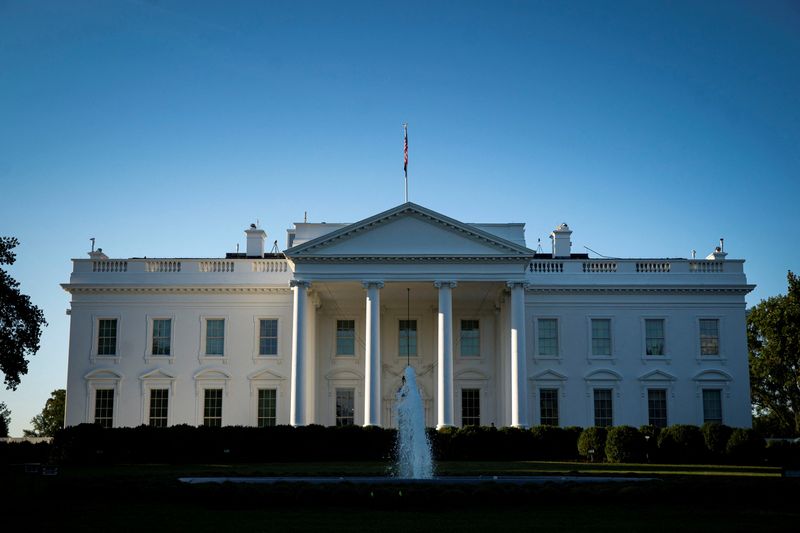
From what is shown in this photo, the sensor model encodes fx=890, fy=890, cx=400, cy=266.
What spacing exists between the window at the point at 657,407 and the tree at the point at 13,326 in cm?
2819

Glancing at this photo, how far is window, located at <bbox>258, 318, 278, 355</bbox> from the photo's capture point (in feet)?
140

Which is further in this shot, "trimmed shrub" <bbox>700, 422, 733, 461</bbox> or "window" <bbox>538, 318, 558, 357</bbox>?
"window" <bbox>538, 318, 558, 357</bbox>

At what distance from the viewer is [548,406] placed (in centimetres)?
4250

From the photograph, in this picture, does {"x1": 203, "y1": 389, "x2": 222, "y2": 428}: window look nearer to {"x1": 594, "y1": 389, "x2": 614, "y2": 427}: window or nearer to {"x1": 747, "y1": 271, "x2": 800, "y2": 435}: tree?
{"x1": 594, "y1": 389, "x2": 614, "y2": 427}: window

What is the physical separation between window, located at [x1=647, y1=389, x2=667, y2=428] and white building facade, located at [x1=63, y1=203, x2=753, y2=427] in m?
0.07

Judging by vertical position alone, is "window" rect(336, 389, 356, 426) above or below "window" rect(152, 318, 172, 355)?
below

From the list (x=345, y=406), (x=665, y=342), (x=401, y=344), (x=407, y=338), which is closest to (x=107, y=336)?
(x=345, y=406)

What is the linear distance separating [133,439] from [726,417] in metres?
26.9

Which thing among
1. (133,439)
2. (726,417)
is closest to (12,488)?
(133,439)

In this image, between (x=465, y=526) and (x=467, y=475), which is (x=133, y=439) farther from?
(x=465, y=526)

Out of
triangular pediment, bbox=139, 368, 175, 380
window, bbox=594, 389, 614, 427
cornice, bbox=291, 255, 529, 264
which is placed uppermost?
cornice, bbox=291, 255, 529, 264

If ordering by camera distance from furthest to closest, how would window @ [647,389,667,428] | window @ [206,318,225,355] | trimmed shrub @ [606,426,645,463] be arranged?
window @ [206,318,225,355] < window @ [647,389,667,428] < trimmed shrub @ [606,426,645,463]

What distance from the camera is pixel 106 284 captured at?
42.7 meters

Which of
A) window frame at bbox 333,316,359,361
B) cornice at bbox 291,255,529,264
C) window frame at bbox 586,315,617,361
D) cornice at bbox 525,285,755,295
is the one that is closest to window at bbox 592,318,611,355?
window frame at bbox 586,315,617,361
